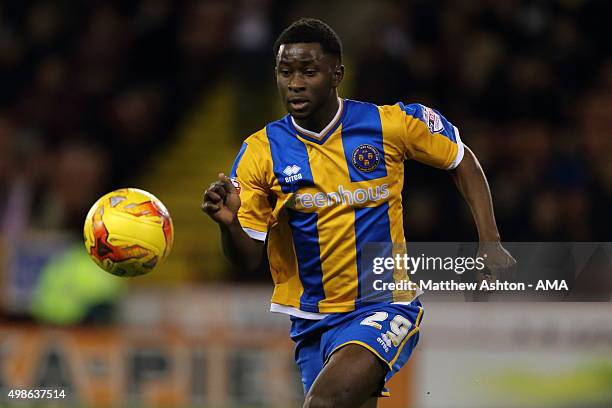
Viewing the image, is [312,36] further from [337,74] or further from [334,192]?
[334,192]

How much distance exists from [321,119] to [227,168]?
5.45 m

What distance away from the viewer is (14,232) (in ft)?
31.4

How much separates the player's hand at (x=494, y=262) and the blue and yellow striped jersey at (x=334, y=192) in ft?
1.20

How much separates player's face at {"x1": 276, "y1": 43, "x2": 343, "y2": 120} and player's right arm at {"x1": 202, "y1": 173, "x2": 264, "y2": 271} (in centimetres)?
52

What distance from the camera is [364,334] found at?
4.97 m

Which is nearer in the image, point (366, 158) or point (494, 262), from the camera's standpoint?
point (494, 262)

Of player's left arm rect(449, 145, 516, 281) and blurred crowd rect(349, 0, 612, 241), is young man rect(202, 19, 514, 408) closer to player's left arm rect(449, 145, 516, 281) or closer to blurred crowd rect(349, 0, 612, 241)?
player's left arm rect(449, 145, 516, 281)

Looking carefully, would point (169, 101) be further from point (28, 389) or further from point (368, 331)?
point (368, 331)

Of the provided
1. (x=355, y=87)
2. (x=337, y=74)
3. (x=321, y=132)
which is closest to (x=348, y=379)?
(x=321, y=132)

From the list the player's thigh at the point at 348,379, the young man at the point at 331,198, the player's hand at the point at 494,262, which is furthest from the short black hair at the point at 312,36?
the player's thigh at the point at 348,379

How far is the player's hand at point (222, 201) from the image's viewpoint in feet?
15.6

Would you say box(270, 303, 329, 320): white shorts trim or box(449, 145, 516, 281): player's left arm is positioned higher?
box(449, 145, 516, 281): player's left arm

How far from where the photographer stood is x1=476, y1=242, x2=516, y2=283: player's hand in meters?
5.11

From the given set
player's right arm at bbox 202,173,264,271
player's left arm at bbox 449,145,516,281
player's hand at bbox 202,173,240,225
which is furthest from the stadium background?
player's hand at bbox 202,173,240,225
